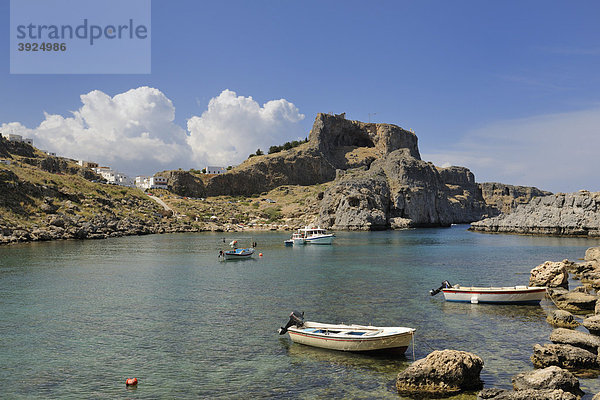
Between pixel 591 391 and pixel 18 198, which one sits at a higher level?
pixel 18 198

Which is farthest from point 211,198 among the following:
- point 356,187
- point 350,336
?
point 350,336

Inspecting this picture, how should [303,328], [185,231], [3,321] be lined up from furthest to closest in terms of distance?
[185,231] → [3,321] → [303,328]

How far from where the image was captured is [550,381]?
44.9ft

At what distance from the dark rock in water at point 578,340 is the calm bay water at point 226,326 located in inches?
66.4

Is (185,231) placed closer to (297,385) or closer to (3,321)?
(3,321)

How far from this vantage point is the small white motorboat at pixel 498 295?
29047mm

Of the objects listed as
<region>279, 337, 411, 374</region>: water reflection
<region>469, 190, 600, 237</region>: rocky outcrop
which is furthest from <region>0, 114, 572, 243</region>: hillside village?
<region>279, 337, 411, 374</region>: water reflection

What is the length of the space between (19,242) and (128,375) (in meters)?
74.1

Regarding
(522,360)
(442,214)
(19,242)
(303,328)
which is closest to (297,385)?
(303,328)

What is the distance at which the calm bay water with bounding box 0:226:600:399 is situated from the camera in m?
16.3

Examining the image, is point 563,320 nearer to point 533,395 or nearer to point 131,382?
point 533,395

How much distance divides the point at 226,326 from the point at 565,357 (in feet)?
56.4

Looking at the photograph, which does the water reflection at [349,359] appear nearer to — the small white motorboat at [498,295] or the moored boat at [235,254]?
the small white motorboat at [498,295]

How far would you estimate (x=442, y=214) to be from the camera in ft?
573
